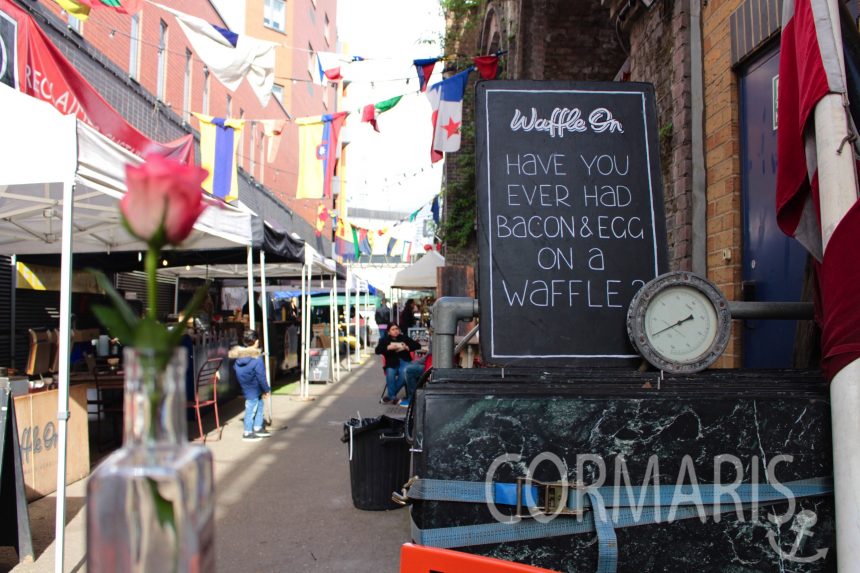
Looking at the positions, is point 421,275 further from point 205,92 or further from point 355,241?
point 355,241

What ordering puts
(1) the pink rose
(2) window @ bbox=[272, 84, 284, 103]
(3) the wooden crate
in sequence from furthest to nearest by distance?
(2) window @ bbox=[272, 84, 284, 103] < (3) the wooden crate < (1) the pink rose

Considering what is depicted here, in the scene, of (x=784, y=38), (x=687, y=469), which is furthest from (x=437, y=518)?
(x=784, y=38)

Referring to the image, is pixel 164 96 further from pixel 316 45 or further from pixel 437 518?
pixel 316 45

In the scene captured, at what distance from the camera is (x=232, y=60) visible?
8109mm

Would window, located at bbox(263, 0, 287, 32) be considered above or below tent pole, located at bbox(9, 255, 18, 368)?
→ above

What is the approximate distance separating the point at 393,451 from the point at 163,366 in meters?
4.79

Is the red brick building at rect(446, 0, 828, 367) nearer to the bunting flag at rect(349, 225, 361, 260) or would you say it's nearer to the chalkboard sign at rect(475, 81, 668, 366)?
the chalkboard sign at rect(475, 81, 668, 366)

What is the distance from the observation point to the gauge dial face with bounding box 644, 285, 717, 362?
8.16ft

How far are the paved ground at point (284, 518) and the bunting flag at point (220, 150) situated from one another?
4825 millimetres

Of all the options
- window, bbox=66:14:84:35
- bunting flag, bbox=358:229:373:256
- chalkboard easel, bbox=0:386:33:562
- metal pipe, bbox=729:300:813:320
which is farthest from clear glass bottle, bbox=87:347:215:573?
bunting flag, bbox=358:229:373:256

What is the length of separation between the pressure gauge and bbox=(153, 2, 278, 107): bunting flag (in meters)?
7.04

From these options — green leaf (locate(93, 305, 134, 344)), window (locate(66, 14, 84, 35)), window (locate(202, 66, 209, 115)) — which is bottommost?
green leaf (locate(93, 305, 134, 344))

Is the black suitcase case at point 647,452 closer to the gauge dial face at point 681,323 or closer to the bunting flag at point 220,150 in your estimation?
the gauge dial face at point 681,323

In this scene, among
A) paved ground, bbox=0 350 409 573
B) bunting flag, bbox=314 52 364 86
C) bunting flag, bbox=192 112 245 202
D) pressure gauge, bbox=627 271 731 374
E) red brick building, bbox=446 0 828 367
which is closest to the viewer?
pressure gauge, bbox=627 271 731 374
